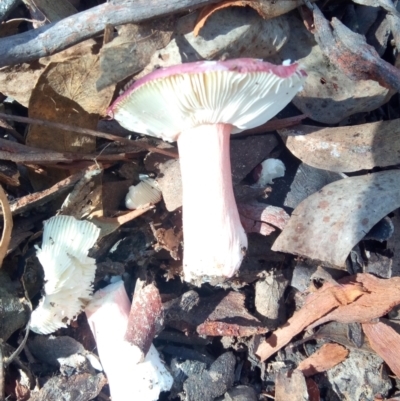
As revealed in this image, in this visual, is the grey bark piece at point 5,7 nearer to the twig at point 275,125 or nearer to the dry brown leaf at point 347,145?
the twig at point 275,125

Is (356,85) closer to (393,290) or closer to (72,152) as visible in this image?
(393,290)

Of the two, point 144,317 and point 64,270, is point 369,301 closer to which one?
point 144,317

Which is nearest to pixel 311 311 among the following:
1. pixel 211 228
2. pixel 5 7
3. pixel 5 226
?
pixel 211 228

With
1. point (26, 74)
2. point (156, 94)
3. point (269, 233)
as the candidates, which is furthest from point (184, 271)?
point (26, 74)

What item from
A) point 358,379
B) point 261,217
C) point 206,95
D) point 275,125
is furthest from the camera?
point 275,125

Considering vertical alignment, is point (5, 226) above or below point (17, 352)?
above

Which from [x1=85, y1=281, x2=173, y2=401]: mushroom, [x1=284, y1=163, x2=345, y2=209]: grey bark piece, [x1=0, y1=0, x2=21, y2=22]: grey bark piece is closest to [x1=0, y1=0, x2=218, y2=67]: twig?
[x1=0, y1=0, x2=21, y2=22]: grey bark piece

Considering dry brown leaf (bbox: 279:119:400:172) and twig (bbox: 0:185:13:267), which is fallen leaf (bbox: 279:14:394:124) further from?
twig (bbox: 0:185:13:267)
